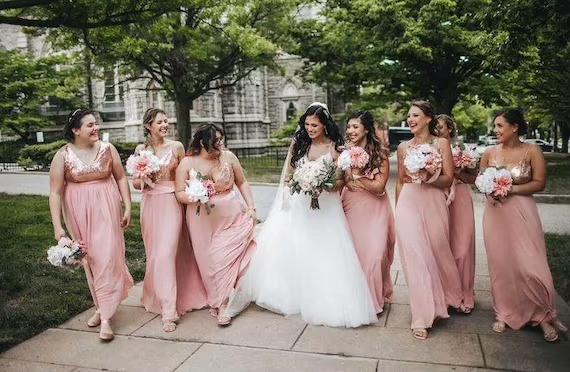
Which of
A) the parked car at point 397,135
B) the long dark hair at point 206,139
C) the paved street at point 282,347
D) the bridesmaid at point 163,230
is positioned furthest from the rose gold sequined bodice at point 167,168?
the parked car at point 397,135

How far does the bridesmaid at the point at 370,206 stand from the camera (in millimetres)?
5410

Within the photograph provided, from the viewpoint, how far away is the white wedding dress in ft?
17.0

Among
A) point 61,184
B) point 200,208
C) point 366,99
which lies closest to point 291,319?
point 200,208

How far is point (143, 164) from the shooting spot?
5.36 m

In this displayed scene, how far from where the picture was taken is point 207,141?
5516mm

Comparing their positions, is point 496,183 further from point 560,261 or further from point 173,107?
point 173,107

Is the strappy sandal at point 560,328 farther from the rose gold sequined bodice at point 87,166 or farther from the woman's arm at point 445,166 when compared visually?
the rose gold sequined bodice at point 87,166

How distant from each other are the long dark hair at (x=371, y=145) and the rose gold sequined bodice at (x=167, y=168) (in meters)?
2.07

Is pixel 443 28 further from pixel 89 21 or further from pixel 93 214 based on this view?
pixel 93 214

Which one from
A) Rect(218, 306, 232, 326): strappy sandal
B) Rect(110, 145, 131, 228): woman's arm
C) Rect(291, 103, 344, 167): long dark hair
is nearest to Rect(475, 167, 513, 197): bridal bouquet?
Rect(291, 103, 344, 167): long dark hair

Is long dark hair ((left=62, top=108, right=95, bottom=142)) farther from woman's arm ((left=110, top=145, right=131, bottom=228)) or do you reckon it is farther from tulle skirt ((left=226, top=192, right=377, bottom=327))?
tulle skirt ((left=226, top=192, right=377, bottom=327))

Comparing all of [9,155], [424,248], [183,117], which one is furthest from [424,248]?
[9,155]

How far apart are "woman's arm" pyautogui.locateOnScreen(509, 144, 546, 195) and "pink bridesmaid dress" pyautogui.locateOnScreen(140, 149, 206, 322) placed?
140 inches

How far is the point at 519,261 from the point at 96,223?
4252 millimetres
